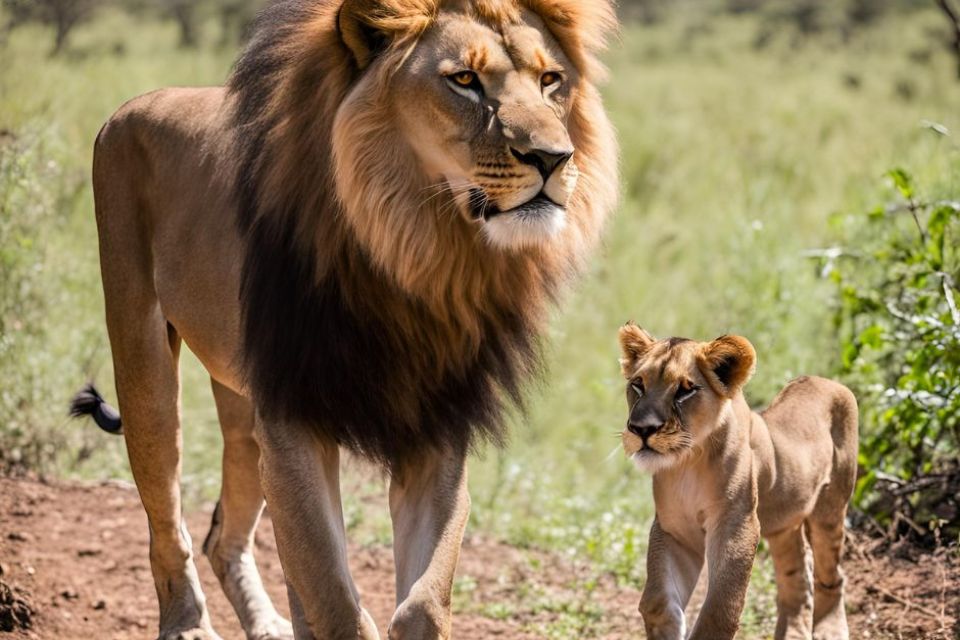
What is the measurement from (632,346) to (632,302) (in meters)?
6.45

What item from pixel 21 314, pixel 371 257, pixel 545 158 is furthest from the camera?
pixel 21 314

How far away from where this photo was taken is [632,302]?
10.2 metres

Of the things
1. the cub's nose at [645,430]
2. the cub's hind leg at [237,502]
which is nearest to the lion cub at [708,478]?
the cub's nose at [645,430]

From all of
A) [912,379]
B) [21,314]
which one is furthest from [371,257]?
[21,314]

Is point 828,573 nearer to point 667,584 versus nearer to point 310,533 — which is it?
point 667,584

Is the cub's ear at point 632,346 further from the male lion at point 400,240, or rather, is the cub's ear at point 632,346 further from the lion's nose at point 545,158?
the lion's nose at point 545,158

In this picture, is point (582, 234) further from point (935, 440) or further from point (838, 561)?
point (935, 440)

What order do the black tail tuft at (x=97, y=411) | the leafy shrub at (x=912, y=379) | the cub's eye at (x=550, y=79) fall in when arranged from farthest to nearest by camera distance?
the black tail tuft at (x=97, y=411)
the leafy shrub at (x=912, y=379)
the cub's eye at (x=550, y=79)

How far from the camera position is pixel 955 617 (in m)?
4.35

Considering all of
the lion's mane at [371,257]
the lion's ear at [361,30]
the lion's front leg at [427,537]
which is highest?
the lion's ear at [361,30]

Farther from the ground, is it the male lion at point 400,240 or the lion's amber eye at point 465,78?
the lion's amber eye at point 465,78

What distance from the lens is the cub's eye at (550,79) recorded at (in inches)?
137

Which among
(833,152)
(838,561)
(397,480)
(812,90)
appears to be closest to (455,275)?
(397,480)

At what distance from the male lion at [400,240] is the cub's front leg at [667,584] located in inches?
20.0
